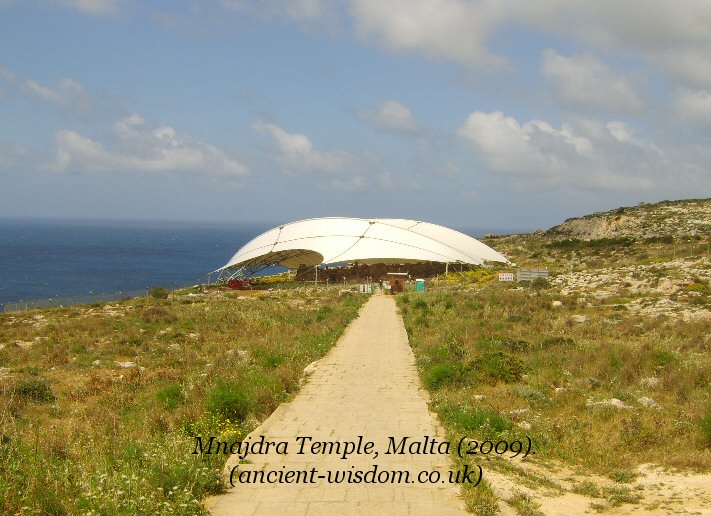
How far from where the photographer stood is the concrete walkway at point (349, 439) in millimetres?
6031

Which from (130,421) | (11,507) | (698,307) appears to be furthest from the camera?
(698,307)

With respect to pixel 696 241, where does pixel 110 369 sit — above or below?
below

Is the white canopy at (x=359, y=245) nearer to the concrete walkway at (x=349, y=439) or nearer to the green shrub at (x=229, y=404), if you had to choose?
the concrete walkway at (x=349, y=439)

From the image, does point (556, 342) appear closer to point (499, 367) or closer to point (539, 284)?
point (499, 367)

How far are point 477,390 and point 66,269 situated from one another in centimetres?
9356

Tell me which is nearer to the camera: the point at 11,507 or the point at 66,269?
the point at 11,507

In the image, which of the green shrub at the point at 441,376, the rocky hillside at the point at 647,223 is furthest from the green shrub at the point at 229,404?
the rocky hillside at the point at 647,223

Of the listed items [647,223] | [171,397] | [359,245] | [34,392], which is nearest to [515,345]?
[171,397]

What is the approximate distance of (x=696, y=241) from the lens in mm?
49719

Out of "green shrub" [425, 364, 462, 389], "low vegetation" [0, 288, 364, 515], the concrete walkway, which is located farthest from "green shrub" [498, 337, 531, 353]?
"low vegetation" [0, 288, 364, 515]

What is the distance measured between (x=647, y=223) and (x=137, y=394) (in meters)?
67.4

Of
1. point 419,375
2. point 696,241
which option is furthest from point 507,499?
point 696,241

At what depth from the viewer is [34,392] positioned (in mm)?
12156

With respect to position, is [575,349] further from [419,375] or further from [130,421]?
[130,421]
